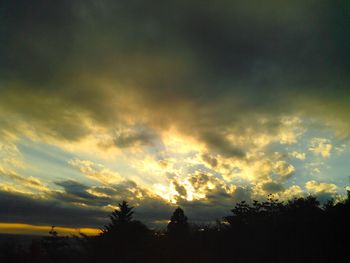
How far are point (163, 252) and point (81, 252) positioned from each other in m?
14.1

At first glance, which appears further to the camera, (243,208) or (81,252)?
(243,208)

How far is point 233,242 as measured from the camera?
2706 cm

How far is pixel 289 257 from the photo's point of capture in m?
22.5

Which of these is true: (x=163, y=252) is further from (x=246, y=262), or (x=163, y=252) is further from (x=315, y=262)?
(x=315, y=262)

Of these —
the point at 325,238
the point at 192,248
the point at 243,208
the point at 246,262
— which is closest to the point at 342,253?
the point at 325,238

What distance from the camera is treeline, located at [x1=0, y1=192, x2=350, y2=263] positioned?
2197 cm

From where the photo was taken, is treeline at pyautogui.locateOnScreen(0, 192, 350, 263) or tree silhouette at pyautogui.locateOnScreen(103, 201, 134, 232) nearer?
treeline at pyautogui.locateOnScreen(0, 192, 350, 263)

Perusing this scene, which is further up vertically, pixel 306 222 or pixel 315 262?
pixel 306 222

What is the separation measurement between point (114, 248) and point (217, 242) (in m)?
14.1

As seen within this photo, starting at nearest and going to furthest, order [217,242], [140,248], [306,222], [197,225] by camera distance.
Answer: [306,222] → [217,242] → [140,248] → [197,225]

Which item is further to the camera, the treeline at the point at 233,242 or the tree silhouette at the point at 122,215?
the tree silhouette at the point at 122,215

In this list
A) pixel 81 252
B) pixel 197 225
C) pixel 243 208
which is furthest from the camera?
pixel 243 208

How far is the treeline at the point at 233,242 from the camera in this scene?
2197 centimetres

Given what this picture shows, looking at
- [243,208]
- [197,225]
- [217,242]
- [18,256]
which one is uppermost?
[243,208]
